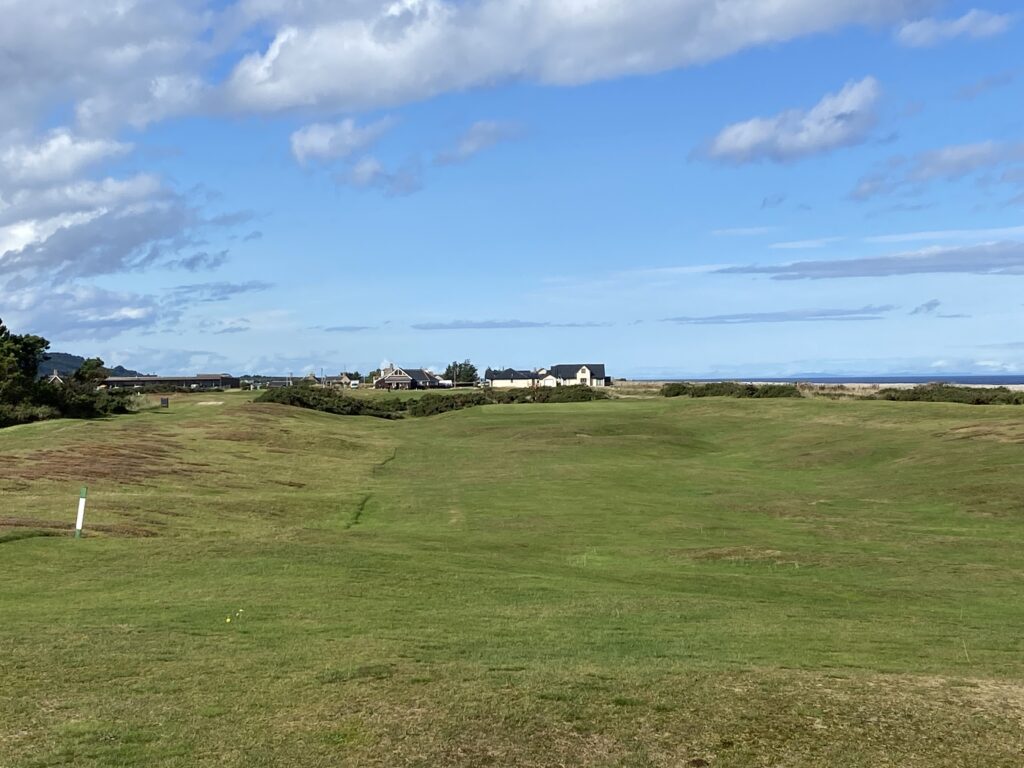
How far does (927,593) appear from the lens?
26.8m

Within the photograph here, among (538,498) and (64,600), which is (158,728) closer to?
(64,600)

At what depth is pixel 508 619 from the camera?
19906 mm

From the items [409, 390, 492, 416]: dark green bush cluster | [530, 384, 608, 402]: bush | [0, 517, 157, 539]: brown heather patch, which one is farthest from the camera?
[530, 384, 608, 402]: bush

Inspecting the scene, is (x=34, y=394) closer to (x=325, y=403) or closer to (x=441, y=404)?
(x=325, y=403)

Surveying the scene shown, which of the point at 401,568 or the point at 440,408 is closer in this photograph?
the point at 401,568

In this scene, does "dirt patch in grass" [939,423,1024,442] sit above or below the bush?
below

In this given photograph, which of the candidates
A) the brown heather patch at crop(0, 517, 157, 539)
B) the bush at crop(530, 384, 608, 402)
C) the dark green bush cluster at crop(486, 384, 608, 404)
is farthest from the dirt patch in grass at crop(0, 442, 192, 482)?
the dark green bush cluster at crop(486, 384, 608, 404)

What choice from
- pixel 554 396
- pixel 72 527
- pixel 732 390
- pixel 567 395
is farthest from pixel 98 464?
pixel 732 390

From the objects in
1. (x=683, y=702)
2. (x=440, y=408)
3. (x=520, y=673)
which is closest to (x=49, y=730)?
(x=520, y=673)

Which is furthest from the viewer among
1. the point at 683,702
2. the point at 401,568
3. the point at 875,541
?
the point at 875,541

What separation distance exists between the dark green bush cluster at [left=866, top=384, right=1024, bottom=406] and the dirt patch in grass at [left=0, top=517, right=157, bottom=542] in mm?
91569

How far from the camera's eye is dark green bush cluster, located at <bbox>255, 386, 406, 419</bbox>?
13925 centimetres

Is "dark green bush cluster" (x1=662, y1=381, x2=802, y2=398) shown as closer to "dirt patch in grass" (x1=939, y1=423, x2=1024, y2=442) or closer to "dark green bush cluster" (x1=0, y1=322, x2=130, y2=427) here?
"dirt patch in grass" (x1=939, y1=423, x2=1024, y2=442)

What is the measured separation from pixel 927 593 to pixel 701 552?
816 cm
